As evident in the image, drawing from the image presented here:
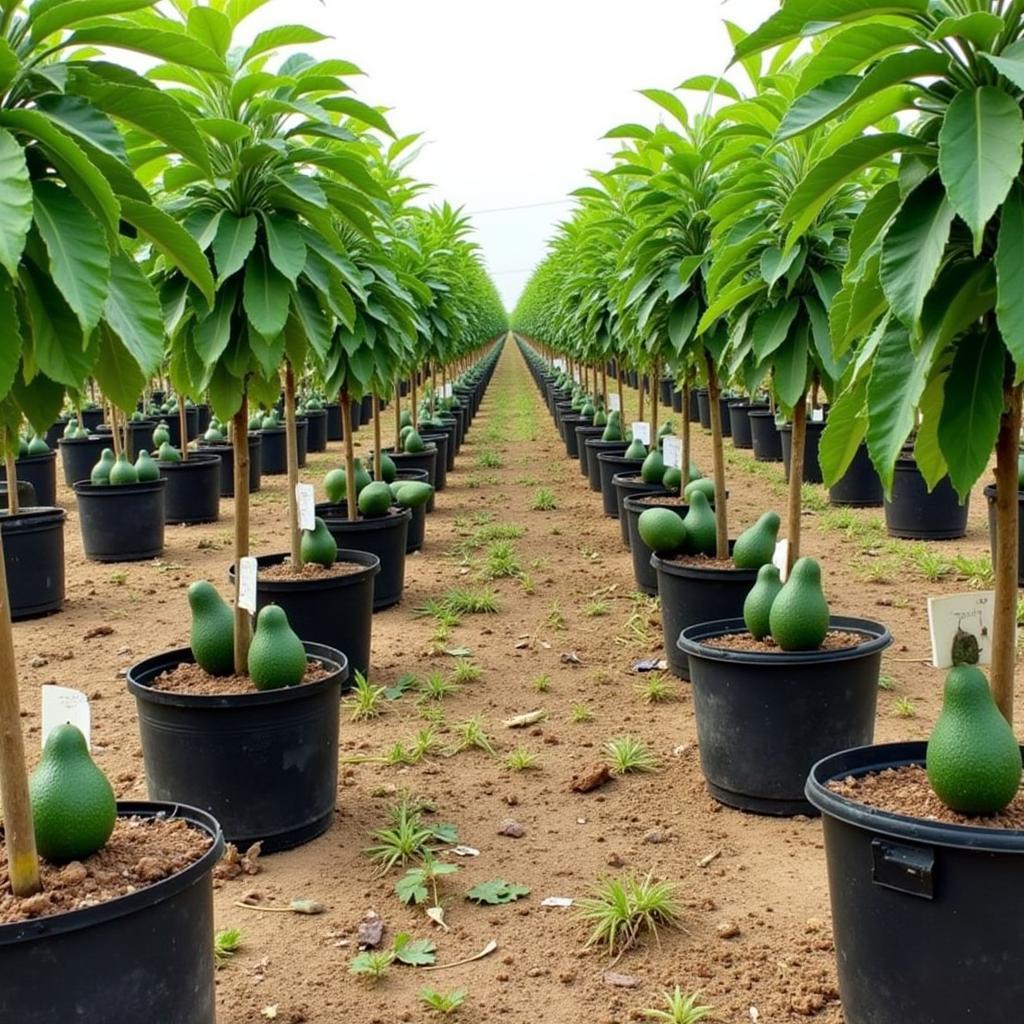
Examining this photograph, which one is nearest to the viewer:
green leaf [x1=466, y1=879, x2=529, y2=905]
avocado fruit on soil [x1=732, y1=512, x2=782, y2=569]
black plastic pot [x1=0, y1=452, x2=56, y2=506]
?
green leaf [x1=466, y1=879, x2=529, y2=905]

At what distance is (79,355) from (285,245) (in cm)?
187

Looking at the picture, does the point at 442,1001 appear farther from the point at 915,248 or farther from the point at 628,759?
the point at 915,248

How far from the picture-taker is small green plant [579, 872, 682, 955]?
3227 millimetres

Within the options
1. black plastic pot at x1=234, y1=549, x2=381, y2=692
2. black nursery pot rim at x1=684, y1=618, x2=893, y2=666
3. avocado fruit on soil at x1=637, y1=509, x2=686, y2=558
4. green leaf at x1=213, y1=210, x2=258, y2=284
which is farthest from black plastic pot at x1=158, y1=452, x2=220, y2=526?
black nursery pot rim at x1=684, y1=618, x2=893, y2=666

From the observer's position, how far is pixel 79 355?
2121 millimetres

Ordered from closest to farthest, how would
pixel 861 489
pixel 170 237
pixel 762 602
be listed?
1. pixel 170 237
2. pixel 762 602
3. pixel 861 489

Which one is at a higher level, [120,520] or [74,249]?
[74,249]

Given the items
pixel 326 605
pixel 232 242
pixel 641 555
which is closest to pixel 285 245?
pixel 232 242

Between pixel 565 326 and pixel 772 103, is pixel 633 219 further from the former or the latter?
pixel 565 326

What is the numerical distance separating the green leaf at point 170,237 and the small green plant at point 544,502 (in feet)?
28.8

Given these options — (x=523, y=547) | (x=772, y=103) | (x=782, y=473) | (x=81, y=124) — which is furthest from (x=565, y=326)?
(x=81, y=124)

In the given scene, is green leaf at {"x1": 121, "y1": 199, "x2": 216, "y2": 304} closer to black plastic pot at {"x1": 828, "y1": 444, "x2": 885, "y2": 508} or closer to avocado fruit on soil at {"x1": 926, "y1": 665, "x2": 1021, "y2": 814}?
avocado fruit on soil at {"x1": 926, "y1": 665, "x2": 1021, "y2": 814}

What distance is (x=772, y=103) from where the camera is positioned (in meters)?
4.29

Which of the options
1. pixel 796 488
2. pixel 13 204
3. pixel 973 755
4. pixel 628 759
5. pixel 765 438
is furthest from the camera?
pixel 765 438
